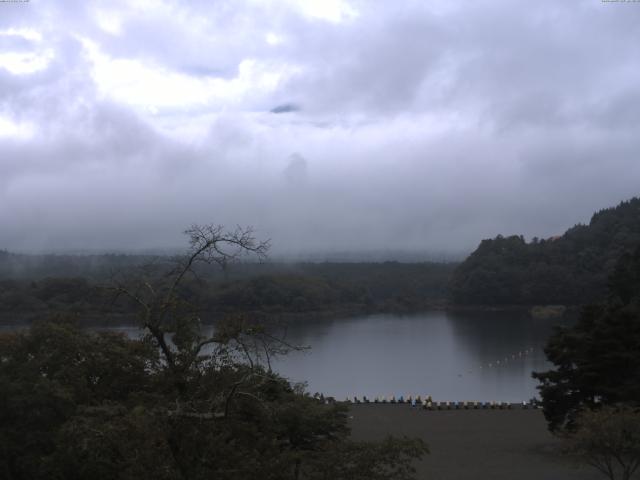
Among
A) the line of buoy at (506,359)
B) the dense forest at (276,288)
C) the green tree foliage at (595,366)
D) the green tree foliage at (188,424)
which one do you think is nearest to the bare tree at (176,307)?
the green tree foliage at (188,424)

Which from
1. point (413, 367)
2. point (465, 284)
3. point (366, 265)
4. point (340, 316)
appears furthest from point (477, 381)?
point (366, 265)

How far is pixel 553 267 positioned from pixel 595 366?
4753 cm

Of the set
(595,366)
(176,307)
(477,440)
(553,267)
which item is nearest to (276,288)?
(553,267)

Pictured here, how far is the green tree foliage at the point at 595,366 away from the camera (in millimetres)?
11617

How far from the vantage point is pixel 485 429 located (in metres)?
14.7

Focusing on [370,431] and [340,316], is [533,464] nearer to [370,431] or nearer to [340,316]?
[370,431]

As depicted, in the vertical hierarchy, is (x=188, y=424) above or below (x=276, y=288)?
above

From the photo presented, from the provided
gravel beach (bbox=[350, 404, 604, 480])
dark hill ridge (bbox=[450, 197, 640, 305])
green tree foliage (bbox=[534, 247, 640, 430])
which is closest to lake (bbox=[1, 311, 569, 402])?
gravel beach (bbox=[350, 404, 604, 480])

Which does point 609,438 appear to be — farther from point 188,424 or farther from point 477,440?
→ point 188,424

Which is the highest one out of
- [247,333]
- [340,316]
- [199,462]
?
[247,333]

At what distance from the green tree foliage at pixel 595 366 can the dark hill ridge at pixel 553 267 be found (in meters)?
42.0

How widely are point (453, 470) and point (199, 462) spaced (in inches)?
314

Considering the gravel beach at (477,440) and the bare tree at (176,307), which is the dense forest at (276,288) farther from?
the bare tree at (176,307)

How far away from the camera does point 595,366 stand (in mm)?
11828
